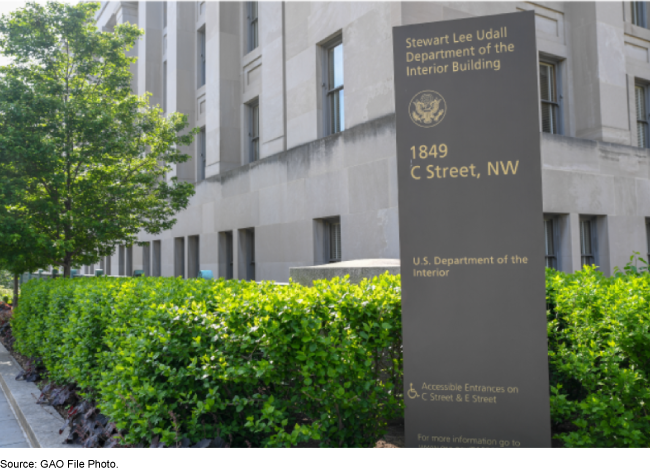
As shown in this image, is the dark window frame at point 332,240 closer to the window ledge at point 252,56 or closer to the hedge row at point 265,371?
the window ledge at point 252,56

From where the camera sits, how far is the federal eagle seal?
4.08 meters

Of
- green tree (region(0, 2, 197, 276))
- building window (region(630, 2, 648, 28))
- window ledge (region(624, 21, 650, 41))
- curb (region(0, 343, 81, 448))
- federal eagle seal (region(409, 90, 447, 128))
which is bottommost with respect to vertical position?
curb (region(0, 343, 81, 448))

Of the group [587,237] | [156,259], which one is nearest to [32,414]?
[587,237]

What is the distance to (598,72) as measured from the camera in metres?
14.2

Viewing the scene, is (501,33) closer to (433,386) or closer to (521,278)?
(521,278)

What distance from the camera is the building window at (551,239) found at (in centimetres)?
1333

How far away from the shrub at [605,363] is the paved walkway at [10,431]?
5848mm

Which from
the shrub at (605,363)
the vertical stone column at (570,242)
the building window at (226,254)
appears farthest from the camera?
the building window at (226,254)

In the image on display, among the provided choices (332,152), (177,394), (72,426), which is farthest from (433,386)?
(332,152)

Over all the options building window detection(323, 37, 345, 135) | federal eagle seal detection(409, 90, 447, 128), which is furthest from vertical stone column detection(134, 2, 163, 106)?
federal eagle seal detection(409, 90, 447, 128)

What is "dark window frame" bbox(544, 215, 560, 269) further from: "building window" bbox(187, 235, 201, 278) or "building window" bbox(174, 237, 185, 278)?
"building window" bbox(174, 237, 185, 278)

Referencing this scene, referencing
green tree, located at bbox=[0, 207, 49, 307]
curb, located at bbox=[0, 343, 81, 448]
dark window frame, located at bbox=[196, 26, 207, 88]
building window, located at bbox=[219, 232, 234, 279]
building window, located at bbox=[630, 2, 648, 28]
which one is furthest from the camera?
dark window frame, located at bbox=[196, 26, 207, 88]

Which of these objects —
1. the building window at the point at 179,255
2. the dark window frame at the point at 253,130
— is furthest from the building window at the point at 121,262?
the dark window frame at the point at 253,130

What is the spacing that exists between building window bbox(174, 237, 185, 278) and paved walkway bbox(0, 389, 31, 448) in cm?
1711
